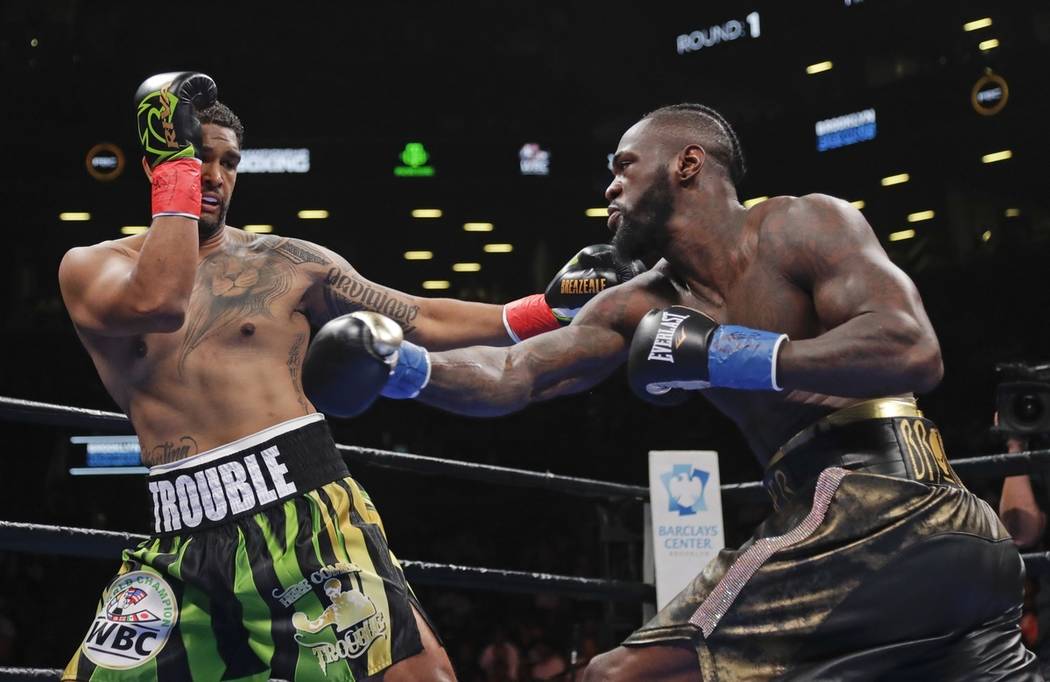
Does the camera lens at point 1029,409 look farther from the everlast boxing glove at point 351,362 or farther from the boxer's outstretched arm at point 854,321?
the everlast boxing glove at point 351,362

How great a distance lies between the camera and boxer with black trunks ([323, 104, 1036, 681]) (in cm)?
183

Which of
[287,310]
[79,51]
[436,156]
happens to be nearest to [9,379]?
[79,51]

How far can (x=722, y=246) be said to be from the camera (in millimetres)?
2264

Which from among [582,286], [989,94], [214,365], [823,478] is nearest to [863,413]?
[823,478]

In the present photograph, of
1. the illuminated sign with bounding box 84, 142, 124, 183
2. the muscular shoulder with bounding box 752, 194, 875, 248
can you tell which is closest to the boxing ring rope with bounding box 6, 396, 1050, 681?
the muscular shoulder with bounding box 752, 194, 875, 248

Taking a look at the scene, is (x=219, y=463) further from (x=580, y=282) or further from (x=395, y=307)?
(x=580, y=282)

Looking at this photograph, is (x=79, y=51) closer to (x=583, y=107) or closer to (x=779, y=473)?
(x=583, y=107)

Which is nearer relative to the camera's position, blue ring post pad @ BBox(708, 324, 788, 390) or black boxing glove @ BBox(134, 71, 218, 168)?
blue ring post pad @ BBox(708, 324, 788, 390)

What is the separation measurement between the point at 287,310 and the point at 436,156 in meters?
10.3

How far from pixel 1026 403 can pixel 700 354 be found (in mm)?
1602

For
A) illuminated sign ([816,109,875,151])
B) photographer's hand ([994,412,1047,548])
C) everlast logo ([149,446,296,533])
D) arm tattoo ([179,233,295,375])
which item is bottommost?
photographer's hand ([994,412,1047,548])

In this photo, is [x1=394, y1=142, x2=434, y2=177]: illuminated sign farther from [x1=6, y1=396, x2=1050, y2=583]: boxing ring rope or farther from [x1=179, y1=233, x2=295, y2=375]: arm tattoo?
[x1=179, y1=233, x2=295, y2=375]: arm tattoo

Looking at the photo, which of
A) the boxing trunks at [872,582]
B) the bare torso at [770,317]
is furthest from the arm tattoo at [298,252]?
the boxing trunks at [872,582]

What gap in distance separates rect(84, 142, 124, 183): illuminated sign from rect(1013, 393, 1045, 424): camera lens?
33.1 ft
